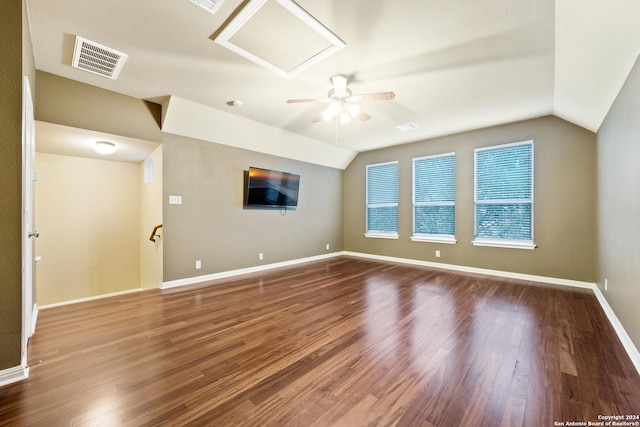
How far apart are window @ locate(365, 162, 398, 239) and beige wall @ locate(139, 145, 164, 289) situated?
4562mm

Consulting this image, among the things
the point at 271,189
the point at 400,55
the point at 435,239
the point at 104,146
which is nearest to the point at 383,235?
the point at 435,239

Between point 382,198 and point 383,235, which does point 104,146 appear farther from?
point 383,235

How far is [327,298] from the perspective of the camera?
350 cm

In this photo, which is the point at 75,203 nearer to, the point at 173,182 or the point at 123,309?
the point at 173,182

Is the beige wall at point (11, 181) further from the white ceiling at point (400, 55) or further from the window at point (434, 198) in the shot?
the window at point (434, 198)

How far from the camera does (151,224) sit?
4434 millimetres

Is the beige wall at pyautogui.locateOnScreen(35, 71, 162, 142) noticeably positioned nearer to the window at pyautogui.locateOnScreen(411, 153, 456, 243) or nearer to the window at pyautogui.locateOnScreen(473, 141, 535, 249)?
the window at pyautogui.locateOnScreen(411, 153, 456, 243)

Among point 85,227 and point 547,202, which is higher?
point 547,202

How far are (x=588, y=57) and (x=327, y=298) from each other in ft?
11.9

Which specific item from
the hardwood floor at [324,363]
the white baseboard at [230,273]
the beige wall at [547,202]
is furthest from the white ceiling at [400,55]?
the white baseboard at [230,273]

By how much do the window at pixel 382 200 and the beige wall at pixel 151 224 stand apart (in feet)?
15.0

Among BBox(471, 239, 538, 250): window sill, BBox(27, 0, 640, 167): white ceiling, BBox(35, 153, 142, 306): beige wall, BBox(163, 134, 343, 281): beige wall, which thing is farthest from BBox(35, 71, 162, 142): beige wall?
BBox(471, 239, 538, 250): window sill

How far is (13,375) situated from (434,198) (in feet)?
19.8

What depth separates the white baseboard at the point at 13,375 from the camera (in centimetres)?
169
